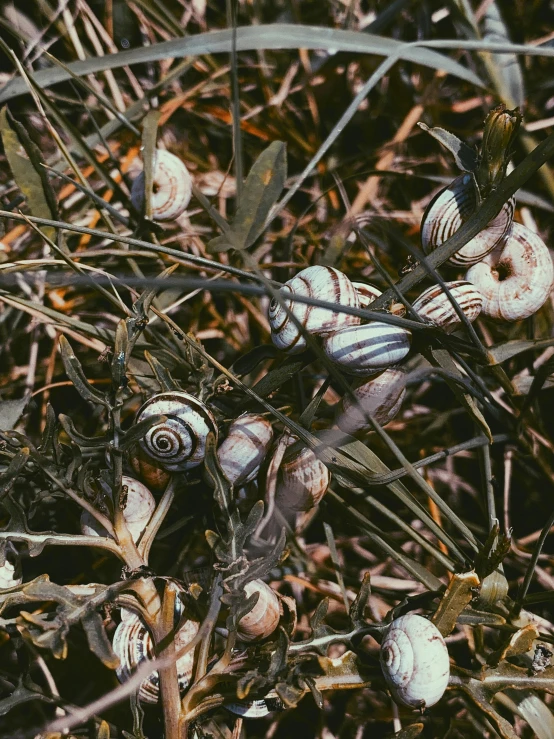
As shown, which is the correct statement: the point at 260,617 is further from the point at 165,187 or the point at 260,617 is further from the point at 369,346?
the point at 165,187

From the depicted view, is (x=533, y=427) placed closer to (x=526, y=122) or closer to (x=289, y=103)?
(x=526, y=122)

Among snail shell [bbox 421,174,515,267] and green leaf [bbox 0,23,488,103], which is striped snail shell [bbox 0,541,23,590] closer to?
snail shell [bbox 421,174,515,267]

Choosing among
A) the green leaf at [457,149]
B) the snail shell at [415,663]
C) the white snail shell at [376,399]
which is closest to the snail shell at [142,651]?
the snail shell at [415,663]

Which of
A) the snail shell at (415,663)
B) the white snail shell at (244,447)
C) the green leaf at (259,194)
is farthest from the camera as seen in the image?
the green leaf at (259,194)

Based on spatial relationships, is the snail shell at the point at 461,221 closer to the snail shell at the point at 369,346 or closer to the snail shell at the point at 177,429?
the snail shell at the point at 369,346

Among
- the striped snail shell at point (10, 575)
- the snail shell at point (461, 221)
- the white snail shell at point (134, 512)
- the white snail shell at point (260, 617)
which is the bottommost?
the white snail shell at point (260, 617)
